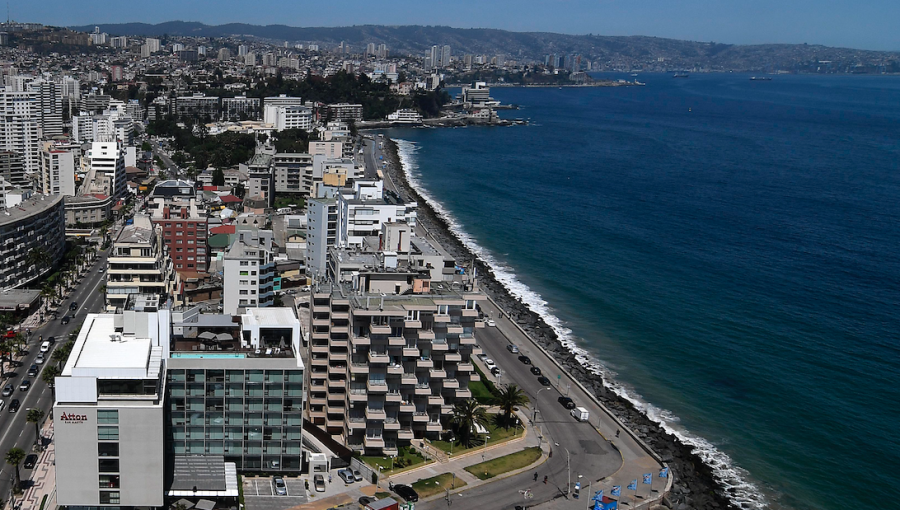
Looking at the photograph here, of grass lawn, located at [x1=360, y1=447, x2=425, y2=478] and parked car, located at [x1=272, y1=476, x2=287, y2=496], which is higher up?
parked car, located at [x1=272, y1=476, x2=287, y2=496]

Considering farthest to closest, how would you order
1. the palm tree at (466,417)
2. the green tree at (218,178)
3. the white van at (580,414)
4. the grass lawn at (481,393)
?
the green tree at (218,178), the grass lawn at (481,393), the white van at (580,414), the palm tree at (466,417)

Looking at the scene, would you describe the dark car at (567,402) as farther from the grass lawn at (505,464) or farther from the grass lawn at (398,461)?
the grass lawn at (398,461)

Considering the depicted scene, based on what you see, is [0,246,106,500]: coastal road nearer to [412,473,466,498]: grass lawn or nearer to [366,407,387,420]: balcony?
[366,407,387,420]: balcony

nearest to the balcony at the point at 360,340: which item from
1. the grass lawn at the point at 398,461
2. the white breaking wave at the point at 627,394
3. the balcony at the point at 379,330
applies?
the balcony at the point at 379,330

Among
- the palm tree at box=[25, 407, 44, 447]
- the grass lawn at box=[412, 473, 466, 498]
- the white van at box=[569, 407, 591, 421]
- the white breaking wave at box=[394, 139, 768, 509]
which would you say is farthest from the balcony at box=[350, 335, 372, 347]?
the white breaking wave at box=[394, 139, 768, 509]

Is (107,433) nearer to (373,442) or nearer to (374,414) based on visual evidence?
(374,414)

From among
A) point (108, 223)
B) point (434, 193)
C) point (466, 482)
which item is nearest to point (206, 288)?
point (108, 223)
